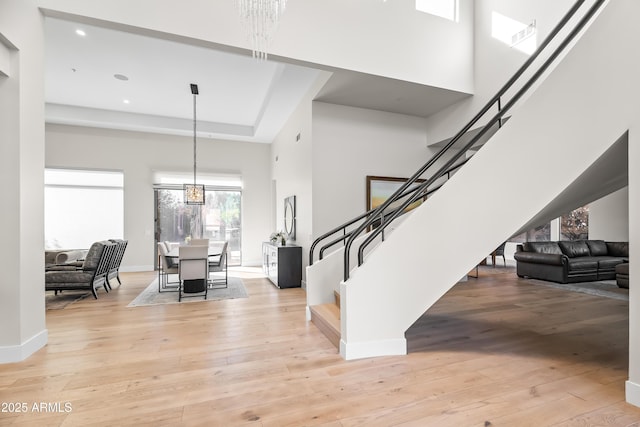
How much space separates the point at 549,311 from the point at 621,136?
2.99 m

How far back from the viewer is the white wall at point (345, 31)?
10.1ft

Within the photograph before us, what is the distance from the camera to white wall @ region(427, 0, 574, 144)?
4.04 metres

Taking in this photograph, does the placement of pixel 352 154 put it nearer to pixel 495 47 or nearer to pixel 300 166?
pixel 300 166

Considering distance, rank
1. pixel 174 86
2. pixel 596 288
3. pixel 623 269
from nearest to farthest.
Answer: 1. pixel 623 269
2. pixel 596 288
3. pixel 174 86

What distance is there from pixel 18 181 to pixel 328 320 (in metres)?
3.23

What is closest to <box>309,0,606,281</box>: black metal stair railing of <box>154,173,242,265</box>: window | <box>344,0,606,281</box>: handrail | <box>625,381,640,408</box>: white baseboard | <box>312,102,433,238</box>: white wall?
<box>344,0,606,281</box>: handrail

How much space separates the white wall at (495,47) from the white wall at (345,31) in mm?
147

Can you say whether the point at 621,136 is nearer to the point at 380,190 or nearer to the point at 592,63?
the point at 592,63

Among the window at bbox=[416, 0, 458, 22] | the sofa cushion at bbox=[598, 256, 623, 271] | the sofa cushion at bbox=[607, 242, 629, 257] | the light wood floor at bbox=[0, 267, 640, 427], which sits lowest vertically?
the light wood floor at bbox=[0, 267, 640, 427]

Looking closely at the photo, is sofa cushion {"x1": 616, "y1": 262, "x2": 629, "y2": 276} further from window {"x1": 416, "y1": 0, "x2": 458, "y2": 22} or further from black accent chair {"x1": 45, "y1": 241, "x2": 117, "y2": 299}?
black accent chair {"x1": 45, "y1": 241, "x2": 117, "y2": 299}

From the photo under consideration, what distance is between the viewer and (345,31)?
12.8 ft

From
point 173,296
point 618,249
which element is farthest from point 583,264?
point 173,296

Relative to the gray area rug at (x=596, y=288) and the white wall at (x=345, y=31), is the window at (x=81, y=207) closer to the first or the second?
the white wall at (x=345, y=31)

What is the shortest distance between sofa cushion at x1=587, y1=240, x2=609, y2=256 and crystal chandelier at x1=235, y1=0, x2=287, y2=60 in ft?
26.6
